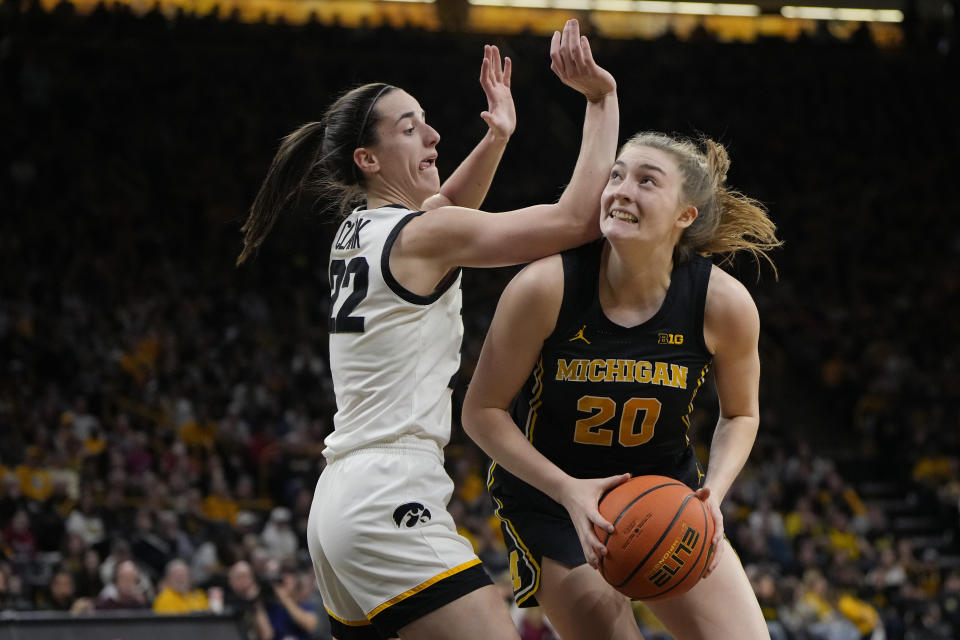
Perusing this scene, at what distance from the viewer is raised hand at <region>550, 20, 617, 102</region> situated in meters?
3.15

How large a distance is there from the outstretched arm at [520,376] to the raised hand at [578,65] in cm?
49

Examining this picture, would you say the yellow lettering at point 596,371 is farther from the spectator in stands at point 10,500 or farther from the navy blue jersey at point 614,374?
the spectator in stands at point 10,500

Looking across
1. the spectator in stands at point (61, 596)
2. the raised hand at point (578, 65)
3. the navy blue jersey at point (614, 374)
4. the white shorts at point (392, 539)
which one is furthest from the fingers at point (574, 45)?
the spectator in stands at point (61, 596)

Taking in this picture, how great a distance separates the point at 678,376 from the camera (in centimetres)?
319

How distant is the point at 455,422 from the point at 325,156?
10.8 m

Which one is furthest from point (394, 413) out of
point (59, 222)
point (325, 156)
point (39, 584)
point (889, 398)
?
point (889, 398)

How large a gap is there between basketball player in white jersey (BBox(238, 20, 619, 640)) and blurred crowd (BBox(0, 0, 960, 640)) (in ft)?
18.1

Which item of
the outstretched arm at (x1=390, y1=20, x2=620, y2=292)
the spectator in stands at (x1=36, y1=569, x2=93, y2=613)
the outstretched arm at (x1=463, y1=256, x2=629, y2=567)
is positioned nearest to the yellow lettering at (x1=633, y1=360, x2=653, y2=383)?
the outstretched arm at (x1=463, y1=256, x2=629, y2=567)

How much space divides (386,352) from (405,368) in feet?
0.21

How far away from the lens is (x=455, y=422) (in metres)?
14.1

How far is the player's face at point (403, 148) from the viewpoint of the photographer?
3.33m

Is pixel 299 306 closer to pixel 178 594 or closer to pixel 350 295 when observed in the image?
pixel 178 594

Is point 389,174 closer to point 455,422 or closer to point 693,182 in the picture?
point 693,182

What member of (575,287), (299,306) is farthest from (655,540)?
(299,306)
